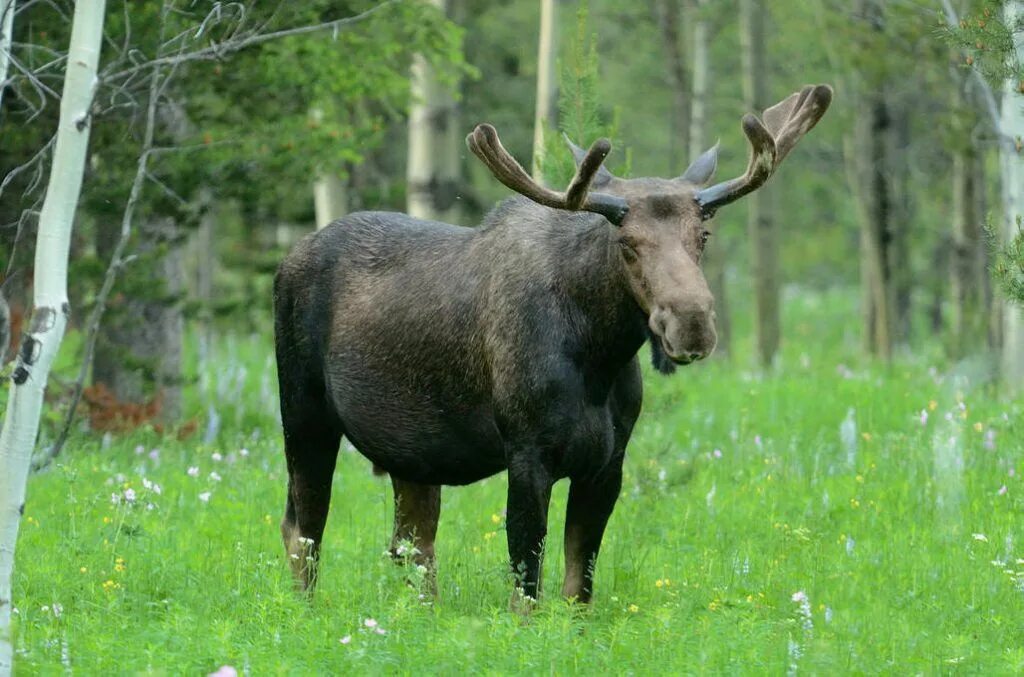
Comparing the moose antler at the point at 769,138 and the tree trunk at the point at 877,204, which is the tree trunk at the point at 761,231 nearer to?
the tree trunk at the point at 877,204

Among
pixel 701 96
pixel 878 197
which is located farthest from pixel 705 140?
pixel 878 197

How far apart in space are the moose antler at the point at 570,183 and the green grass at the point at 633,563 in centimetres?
168

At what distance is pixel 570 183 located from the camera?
639cm

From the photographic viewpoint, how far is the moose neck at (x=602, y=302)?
21.5 ft

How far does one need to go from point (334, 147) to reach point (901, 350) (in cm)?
1176

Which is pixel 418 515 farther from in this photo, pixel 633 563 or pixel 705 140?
pixel 705 140

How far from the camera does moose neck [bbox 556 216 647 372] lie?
656 cm

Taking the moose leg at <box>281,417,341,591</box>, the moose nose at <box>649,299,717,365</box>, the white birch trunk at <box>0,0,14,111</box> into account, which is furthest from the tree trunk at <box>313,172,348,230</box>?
the moose nose at <box>649,299,717,365</box>

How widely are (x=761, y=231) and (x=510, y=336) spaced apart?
13.6 metres

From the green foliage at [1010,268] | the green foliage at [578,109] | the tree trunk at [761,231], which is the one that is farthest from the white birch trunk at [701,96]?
the green foliage at [1010,268]

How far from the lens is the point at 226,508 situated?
30.8 ft

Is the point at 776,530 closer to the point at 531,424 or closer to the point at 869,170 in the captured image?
the point at 531,424

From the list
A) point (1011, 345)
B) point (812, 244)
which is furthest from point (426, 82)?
point (812, 244)

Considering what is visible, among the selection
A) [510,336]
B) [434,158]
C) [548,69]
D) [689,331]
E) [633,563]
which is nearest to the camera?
[689,331]
